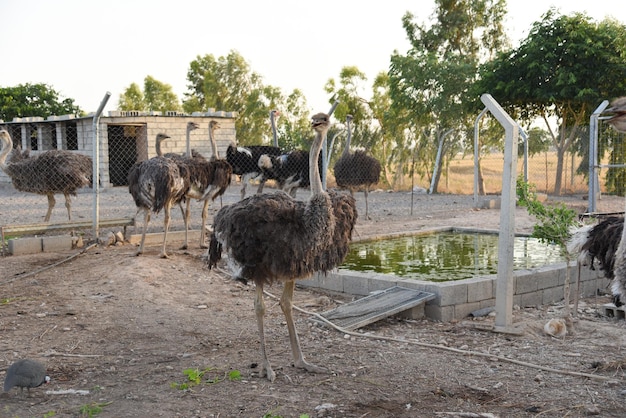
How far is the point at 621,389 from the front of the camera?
13.3 ft

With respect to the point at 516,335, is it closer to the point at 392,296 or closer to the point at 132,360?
the point at 392,296

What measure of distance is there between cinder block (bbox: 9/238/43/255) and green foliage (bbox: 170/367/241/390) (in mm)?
4749

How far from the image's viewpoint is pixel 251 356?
15.4 feet

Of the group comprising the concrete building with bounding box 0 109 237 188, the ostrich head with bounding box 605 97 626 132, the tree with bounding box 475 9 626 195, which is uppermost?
the tree with bounding box 475 9 626 195

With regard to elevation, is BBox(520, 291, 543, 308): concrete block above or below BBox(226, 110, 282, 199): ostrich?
below

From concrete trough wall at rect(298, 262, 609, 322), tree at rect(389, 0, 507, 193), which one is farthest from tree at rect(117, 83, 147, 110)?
concrete trough wall at rect(298, 262, 609, 322)

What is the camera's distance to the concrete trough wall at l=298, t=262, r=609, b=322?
579 cm

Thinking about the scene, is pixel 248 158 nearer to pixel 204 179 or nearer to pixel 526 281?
pixel 204 179

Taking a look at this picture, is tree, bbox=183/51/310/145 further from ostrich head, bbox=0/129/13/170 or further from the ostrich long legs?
the ostrich long legs

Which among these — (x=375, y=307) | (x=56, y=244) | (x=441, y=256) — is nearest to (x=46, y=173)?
(x=56, y=244)

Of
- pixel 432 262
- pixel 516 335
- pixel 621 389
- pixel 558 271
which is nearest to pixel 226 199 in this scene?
pixel 432 262

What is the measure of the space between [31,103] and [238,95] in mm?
10086

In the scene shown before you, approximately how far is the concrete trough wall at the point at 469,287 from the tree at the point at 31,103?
92.1 ft

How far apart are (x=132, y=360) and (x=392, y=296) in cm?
231
